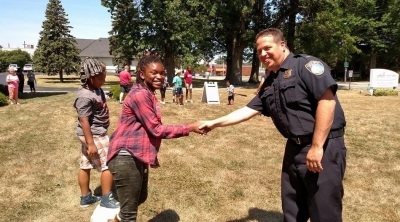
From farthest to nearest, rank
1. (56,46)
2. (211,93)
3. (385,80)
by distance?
(56,46), (385,80), (211,93)

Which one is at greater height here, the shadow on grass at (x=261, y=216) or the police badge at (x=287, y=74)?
the police badge at (x=287, y=74)

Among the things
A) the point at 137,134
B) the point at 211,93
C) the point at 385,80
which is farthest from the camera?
the point at 385,80

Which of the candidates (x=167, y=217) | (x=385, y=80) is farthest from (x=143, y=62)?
(x=385, y=80)

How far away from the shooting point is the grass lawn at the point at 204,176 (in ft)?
16.4

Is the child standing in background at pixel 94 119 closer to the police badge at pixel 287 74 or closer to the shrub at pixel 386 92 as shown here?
the police badge at pixel 287 74

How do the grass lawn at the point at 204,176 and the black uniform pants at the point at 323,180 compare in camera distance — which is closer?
the black uniform pants at the point at 323,180

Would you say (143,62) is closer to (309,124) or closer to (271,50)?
(271,50)

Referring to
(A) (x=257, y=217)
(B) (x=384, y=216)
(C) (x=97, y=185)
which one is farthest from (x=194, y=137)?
(B) (x=384, y=216)

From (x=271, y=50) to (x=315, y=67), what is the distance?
0.46 m

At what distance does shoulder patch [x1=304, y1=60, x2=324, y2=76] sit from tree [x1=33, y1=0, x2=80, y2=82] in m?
40.0

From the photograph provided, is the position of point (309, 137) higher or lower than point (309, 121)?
lower

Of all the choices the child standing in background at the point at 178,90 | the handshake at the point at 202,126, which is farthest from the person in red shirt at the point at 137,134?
the child standing in background at the point at 178,90

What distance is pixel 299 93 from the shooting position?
9.41 feet

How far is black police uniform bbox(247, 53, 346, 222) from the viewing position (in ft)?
9.26
